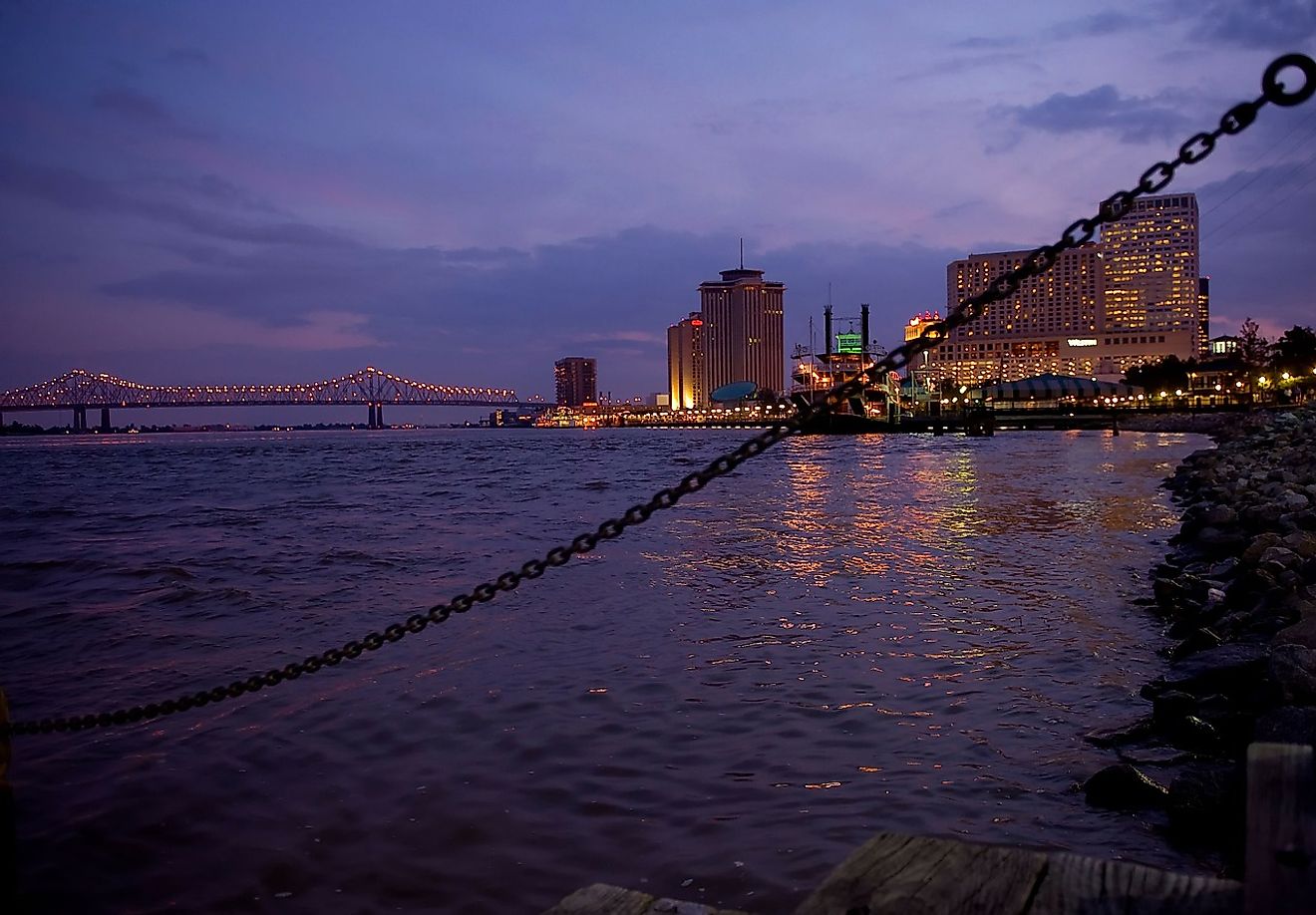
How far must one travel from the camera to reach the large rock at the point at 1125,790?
14.2ft

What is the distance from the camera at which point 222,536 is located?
18375 millimetres

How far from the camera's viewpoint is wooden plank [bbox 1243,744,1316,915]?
1541 millimetres

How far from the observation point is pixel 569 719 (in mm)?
5930

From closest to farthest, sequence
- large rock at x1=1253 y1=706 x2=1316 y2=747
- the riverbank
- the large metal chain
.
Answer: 1. the large metal chain
2. large rock at x1=1253 y1=706 x2=1316 y2=747
3. the riverbank

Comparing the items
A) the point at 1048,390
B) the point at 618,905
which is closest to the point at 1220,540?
the point at 618,905

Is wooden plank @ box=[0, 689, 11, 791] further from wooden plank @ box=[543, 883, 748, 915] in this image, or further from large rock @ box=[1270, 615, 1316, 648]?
large rock @ box=[1270, 615, 1316, 648]

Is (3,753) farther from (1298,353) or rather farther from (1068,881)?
(1298,353)

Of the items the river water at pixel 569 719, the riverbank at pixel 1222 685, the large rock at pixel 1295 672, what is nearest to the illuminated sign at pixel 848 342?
the river water at pixel 569 719

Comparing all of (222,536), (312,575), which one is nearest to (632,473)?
(222,536)

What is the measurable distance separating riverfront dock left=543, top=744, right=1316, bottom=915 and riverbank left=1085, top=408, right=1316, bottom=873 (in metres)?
2.34

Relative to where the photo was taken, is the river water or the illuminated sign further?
the illuminated sign

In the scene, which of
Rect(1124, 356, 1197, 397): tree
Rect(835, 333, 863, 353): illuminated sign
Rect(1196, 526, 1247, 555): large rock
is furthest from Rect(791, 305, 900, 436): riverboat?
Rect(1196, 526, 1247, 555): large rock

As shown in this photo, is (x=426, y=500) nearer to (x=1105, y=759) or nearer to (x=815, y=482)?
(x=815, y=482)

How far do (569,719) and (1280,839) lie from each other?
474 cm
